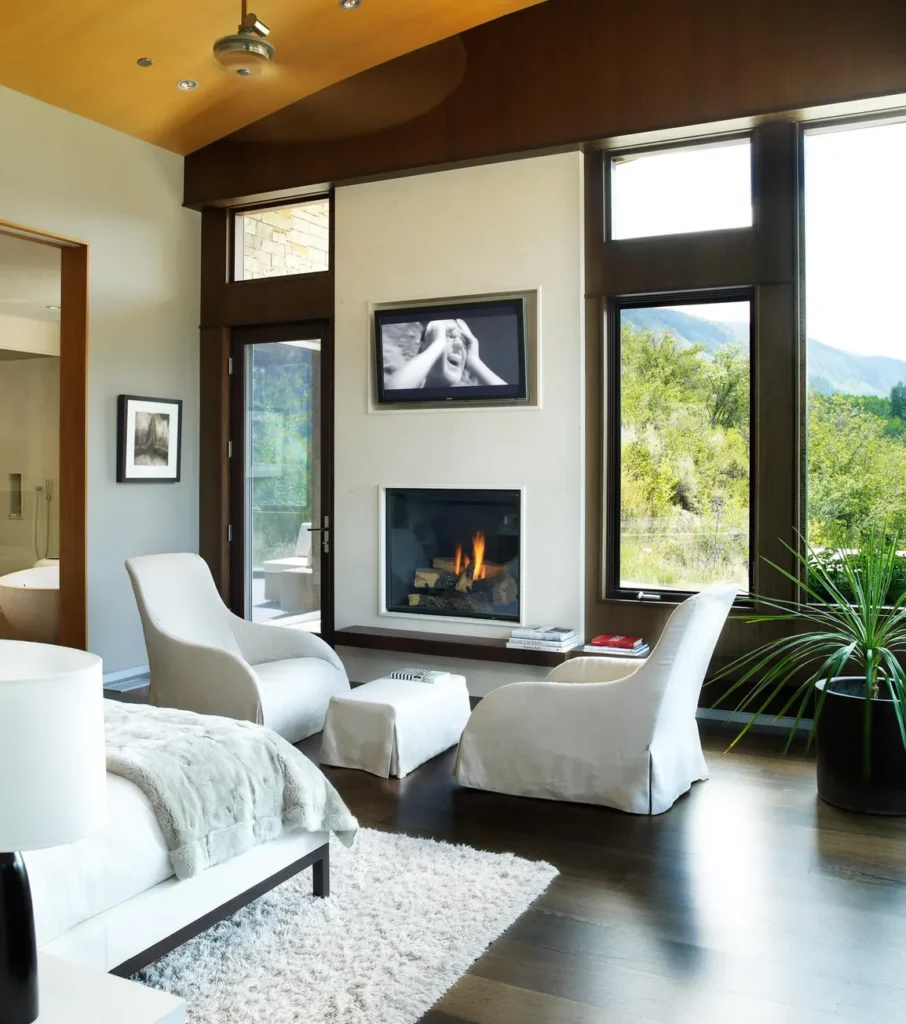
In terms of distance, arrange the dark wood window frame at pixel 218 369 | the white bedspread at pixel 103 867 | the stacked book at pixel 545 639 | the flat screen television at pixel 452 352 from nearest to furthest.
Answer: the white bedspread at pixel 103 867 → the stacked book at pixel 545 639 → the flat screen television at pixel 452 352 → the dark wood window frame at pixel 218 369

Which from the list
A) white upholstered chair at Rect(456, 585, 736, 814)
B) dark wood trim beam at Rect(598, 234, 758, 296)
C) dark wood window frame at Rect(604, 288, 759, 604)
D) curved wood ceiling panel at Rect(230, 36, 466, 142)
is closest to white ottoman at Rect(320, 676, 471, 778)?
white upholstered chair at Rect(456, 585, 736, 814)

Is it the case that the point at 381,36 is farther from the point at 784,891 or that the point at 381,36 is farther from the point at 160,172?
the point at 784,891

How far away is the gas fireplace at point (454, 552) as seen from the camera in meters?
5.89

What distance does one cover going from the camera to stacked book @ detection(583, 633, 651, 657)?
5.27 metres

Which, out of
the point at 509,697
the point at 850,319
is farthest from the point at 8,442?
the point at 850,319

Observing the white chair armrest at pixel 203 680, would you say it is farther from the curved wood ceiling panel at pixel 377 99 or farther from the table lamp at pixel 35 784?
the curved wood ceiling panel at pixel 377 99

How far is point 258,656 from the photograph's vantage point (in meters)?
5.39

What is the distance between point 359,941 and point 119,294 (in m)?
4.75

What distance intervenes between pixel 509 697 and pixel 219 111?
14.1ft

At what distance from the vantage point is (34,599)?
6.25 m

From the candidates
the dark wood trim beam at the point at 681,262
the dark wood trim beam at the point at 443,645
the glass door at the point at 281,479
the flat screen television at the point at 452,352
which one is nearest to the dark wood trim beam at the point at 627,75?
the dark wood trim beam at the point at 681,262

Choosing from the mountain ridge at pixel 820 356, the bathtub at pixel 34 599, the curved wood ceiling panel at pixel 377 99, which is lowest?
the bathtub at pixel 34 599

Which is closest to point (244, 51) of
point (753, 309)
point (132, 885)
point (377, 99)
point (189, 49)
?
point (189, 49)

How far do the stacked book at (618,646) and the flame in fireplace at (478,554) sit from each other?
0.85 meters
